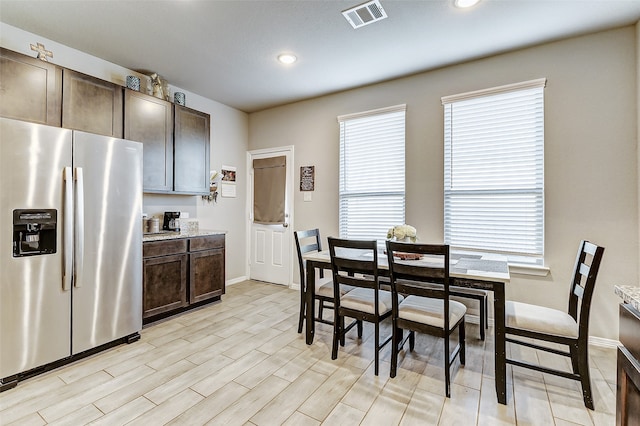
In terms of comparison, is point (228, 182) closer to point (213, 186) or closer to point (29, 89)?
point (213, 186)

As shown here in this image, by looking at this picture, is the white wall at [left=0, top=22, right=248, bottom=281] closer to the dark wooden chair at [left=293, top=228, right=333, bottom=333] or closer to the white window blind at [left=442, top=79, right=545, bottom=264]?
the dark wooden chair at [left=293, top=228, right=333, bottom=333]

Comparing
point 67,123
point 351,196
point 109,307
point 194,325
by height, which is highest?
point 67,123

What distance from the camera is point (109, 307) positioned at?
2.48 m

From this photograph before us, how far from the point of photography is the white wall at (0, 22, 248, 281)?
318 centimetres

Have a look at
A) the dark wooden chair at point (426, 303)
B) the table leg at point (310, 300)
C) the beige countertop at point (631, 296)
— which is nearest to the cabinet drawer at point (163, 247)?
the table leg at point (310, 300)

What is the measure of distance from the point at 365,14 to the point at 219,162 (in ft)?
9.68

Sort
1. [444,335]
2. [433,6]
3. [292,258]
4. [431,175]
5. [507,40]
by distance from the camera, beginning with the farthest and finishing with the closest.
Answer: [292,258], [431,175], [507,40], [433,6], [444,335]

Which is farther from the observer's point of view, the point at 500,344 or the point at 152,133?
the point at 152,133

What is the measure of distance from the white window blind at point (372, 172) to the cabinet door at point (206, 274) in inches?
64.6

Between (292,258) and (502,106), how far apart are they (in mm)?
3233

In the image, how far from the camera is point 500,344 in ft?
6.07

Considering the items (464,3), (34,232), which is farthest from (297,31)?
(34,232)

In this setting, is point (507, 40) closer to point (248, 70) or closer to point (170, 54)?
point (248, 70)

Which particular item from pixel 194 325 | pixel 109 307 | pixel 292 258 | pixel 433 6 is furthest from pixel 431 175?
pixel 109 307
